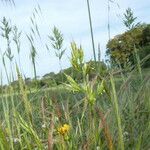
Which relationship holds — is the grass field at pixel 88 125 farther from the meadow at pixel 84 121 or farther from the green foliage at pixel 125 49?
the green foliage at pixel 125 49

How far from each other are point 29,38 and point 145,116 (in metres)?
0.63

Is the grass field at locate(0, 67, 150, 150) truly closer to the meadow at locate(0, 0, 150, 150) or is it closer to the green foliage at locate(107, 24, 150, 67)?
the meadow at locate(0, 0, 150, 150)

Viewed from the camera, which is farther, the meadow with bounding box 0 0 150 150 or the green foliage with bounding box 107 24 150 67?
the green foliage with bounding box 107 24 150 67

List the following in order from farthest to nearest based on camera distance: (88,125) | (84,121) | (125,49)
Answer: (125,49), (84,121), (88,125)

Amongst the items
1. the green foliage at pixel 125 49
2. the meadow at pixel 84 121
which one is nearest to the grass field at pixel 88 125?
the meadow at pixel 84 121

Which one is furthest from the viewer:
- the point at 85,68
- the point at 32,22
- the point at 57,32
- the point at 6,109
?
the point at 57,32

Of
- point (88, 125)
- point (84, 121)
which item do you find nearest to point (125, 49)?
point (84, 121)

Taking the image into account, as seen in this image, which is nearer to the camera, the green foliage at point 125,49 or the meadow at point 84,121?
the meadow at point 84,121

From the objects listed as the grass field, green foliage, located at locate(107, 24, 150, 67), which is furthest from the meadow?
green foliage, located at locate(107, 24, 150, 67)

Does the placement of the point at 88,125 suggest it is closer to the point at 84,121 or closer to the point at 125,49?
the point at 84,121

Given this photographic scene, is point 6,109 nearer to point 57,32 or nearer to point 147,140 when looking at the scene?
point 147,140

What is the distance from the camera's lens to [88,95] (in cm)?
138

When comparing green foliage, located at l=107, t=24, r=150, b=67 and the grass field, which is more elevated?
green foliage, located at l=107, t=24, r=150, b=67

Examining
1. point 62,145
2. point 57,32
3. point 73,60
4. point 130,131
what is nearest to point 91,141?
point 62,145
